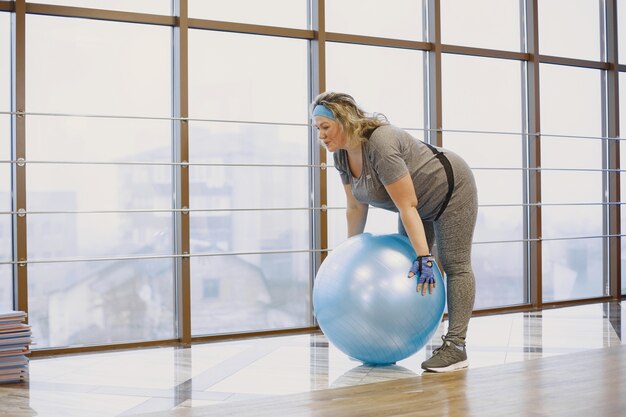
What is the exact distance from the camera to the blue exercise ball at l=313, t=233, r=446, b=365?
112 inches

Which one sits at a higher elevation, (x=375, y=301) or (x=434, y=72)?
(x=434, y=72)

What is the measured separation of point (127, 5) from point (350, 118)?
185 centimetres

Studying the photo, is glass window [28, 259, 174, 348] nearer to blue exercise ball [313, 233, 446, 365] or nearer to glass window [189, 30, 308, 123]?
glass window [189, 30, 308, 123]

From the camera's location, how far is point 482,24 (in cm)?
530


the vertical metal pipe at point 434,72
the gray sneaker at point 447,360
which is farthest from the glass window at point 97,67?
the gray sneaker at point 447,360

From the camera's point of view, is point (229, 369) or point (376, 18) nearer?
point (229, 369)

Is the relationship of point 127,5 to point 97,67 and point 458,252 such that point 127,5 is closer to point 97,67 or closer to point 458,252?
point 97,67

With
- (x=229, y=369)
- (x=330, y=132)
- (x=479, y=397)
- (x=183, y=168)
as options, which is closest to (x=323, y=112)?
(x=330, y=132)

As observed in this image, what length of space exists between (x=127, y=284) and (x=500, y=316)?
2363 mm

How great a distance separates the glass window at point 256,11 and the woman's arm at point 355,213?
5.65 feet

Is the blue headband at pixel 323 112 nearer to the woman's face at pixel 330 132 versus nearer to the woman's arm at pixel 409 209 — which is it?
the woman's face at pixel 330 132

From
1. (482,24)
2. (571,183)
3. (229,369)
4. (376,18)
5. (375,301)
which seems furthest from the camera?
(571,183)

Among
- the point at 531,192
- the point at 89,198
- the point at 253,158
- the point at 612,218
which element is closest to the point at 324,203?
the point at 253,158

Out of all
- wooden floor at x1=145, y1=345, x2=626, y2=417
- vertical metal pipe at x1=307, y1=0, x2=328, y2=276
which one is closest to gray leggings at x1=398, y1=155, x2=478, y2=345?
wooden floor at x1=145, y1=345, x2=626, y2=417
